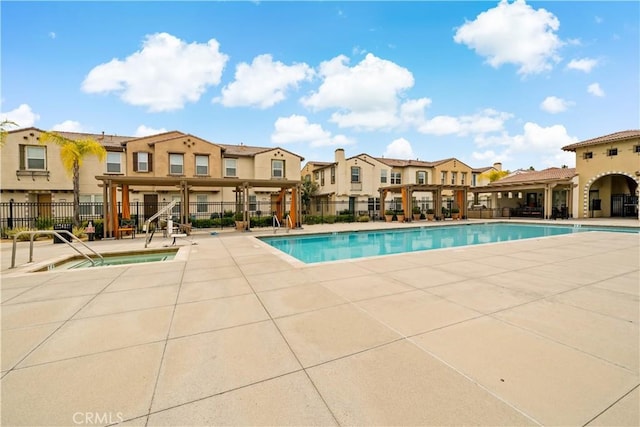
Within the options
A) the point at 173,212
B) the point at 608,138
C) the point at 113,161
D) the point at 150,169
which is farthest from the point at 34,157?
the point at 608,138

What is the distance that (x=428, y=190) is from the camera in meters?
23.8

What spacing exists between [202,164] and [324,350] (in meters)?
22.3

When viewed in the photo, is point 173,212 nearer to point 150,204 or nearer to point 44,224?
point 150,204

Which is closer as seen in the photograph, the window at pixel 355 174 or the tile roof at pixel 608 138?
the tile roof at pixel 608 138

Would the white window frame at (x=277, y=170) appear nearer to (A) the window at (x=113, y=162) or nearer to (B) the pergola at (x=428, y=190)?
(B) the pergola at (x=428, y=190)

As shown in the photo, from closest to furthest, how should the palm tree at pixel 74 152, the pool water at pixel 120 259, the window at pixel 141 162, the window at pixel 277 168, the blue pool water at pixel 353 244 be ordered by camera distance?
the pool water at pixel 120 259 → the blue pool water at pixel 353 244 → the palm tree at pixel 74 152 → the window at pixel 141 162 → the window at pixel 277 168

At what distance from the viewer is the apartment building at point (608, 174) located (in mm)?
20828

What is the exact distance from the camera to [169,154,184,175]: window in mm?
21609

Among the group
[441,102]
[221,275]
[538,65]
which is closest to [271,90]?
[441,102]

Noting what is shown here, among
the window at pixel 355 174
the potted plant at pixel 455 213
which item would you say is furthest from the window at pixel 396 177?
the potted plant at pixel 455 213

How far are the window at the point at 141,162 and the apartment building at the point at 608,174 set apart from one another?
33.9 m

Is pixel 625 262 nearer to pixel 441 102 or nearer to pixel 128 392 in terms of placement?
pixel 128 392

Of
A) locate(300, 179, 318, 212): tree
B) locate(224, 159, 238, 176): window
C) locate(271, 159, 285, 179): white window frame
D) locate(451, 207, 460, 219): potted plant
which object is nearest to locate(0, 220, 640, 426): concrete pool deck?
locate(224, 159, 238, 176): window

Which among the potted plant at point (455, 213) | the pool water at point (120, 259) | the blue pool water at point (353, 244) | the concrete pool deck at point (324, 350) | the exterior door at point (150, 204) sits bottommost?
the blue pool water at point (353, 244)
